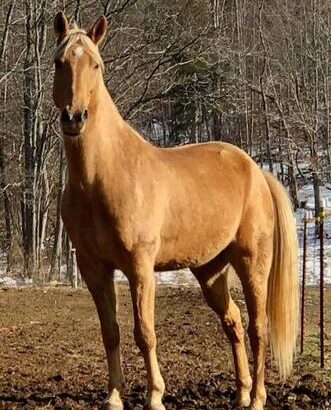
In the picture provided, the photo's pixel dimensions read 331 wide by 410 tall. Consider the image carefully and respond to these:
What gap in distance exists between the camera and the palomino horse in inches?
133

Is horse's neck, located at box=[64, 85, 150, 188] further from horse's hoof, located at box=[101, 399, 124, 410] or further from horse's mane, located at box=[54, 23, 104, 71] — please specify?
horse's hoof, located at box=[101, 399, 124, 410]

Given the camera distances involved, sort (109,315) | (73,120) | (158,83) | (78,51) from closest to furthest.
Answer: (73,120) → (78,51) → (109,315) → (158,83)

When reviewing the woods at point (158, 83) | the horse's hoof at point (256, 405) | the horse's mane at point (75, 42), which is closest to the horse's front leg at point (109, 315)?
the horse's hoof at point (256, 405)

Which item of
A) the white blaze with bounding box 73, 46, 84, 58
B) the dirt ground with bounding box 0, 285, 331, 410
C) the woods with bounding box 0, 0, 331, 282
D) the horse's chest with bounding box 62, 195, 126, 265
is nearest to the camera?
the white blaze with bounding box 73, 46, 84, 58

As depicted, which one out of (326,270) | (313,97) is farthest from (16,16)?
(313,97)

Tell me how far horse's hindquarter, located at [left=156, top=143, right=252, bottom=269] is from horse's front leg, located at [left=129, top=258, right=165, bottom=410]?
27 cm

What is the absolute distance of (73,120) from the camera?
3102 mm

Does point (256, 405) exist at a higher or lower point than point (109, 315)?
lower

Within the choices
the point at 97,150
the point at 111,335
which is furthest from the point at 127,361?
the point at 97,150

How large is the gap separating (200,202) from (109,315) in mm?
809

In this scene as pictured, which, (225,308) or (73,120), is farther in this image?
(225,308)

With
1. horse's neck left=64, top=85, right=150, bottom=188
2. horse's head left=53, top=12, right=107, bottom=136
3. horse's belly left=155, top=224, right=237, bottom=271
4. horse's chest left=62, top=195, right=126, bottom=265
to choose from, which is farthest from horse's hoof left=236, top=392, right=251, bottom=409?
horse's head left=53, top=12, right=107, bottom=136

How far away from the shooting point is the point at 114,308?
12.2 ft

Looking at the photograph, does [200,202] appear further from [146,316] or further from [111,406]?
[111,406]
